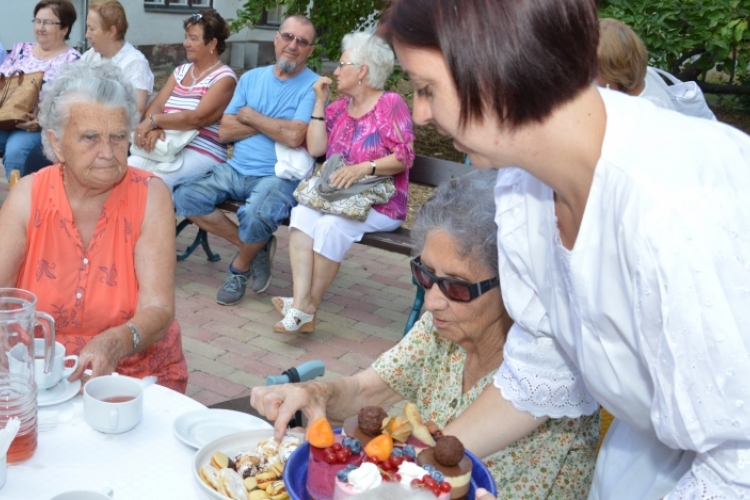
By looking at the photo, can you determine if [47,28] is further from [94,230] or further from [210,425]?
[210,425]

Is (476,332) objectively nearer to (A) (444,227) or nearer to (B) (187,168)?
(A) (444,227)

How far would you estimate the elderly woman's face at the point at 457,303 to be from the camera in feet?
→ 6.97

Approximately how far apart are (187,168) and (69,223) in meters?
3.01

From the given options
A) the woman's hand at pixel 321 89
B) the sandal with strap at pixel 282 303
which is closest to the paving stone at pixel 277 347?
the sandal with strap at pixel 282 303

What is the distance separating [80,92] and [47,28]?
4126 mm

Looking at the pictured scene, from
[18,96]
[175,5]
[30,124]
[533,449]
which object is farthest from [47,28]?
[175,5]

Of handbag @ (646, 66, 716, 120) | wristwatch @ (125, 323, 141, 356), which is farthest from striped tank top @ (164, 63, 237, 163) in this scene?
wristwatch @ (125, 323, 141, 356)

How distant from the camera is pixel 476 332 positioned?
2.14 meters

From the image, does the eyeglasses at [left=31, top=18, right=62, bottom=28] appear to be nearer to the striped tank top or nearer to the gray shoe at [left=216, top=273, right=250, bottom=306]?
the striped tank top

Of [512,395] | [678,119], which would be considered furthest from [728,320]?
[512,395]

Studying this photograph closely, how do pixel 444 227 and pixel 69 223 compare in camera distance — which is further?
pixel 69 223

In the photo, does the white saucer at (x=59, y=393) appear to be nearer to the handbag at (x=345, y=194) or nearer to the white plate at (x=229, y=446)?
the white plate at (x=229, y=446)

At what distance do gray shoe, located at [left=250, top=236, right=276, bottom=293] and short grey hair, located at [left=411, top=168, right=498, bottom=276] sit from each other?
10.8 feet

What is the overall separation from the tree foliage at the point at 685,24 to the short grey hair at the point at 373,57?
221 cm
